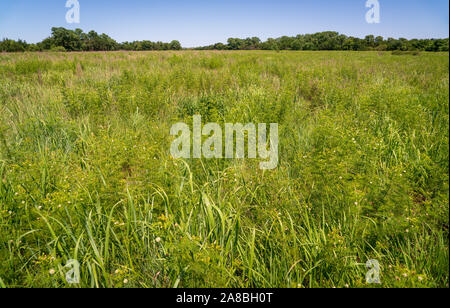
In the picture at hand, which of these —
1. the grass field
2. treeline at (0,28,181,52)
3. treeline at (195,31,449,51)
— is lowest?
the grass field

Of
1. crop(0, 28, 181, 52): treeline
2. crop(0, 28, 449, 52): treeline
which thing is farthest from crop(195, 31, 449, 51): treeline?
crop(0, 28, 181, 52): treeline

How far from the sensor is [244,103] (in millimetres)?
3760

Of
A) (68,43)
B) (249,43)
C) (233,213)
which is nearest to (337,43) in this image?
(249,43)

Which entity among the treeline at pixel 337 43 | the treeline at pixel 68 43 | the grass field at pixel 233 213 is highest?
the treeline at pixel 337 43

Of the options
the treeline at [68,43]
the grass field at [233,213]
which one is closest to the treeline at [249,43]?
the treeline at [68,43]

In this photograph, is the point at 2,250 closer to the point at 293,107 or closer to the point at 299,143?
the point at 299,143

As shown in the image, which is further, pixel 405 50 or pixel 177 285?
pixel 405 50

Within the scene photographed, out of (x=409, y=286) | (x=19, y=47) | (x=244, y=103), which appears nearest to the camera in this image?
(x=409, y=286)

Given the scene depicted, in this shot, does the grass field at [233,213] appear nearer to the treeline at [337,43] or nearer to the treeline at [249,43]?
the treeline at [249,43]

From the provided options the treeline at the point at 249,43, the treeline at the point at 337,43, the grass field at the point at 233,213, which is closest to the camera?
the grass field at the point at 233,213

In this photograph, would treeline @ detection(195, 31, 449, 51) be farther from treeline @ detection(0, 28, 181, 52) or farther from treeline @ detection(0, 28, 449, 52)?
treeline @ detection(0, 28, 181, 52)

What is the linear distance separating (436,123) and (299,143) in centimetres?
185

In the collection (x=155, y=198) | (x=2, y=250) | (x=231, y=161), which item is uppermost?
(x=231, y=161)
